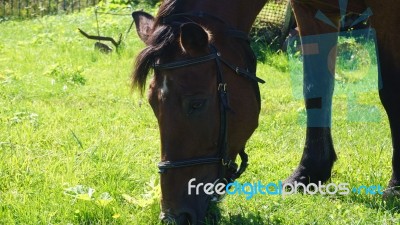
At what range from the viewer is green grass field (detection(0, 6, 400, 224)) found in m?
2.77

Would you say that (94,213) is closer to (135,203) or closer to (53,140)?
(135,203)

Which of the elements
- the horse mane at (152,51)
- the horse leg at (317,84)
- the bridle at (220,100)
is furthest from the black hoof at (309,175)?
the horse mane at (152,51)

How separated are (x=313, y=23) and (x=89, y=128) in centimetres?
186

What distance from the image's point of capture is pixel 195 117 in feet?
7.59

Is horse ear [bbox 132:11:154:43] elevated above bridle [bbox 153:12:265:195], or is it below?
above

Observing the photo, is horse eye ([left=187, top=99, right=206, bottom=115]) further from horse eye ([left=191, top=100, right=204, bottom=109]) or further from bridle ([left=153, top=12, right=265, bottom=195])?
bridle ([left=153, top=12, right=265, bottom=195])

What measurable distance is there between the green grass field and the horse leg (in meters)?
0.16

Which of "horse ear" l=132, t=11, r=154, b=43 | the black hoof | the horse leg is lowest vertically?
the black hoof

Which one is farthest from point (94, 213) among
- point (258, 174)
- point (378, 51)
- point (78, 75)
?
point (78, 75)

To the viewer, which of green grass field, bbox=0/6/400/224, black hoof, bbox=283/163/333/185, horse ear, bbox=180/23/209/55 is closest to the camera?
horse ear, bbox=180/23/209/55

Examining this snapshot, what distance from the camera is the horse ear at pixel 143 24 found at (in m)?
2.58

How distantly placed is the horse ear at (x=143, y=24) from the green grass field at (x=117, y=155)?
0.21 m

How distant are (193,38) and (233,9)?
0.43 meters

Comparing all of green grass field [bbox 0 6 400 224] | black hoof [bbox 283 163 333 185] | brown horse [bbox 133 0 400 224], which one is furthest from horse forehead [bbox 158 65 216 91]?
black hoof [bbox 283 163 333 185]
